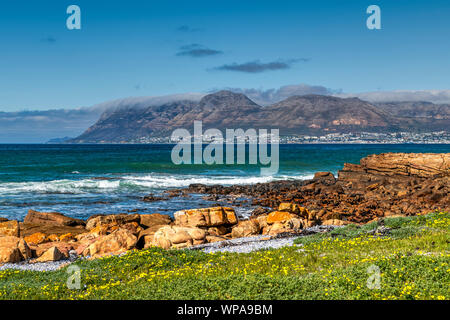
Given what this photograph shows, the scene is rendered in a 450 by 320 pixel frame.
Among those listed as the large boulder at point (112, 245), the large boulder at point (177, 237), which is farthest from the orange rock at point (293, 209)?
the large boulder at point (112, 245)

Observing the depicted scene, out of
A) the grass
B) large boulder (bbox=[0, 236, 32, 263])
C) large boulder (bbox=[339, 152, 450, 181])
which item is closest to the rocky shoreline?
large boulder (bbox=[0, 236, 32, 263])

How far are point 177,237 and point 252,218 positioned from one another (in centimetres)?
1190

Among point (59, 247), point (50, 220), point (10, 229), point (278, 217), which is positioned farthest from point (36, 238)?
point (278, 217)

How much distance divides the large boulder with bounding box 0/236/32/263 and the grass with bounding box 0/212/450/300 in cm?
448

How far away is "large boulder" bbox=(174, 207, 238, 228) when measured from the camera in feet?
85.3

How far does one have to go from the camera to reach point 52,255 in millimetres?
18828

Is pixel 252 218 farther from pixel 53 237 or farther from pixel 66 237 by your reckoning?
pixel 53 237

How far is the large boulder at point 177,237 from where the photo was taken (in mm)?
20297

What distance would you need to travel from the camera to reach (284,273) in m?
12.2

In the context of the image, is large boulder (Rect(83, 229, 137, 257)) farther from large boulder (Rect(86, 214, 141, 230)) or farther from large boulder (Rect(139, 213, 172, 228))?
large boulder (Rect(139, 213, 172, 228))
